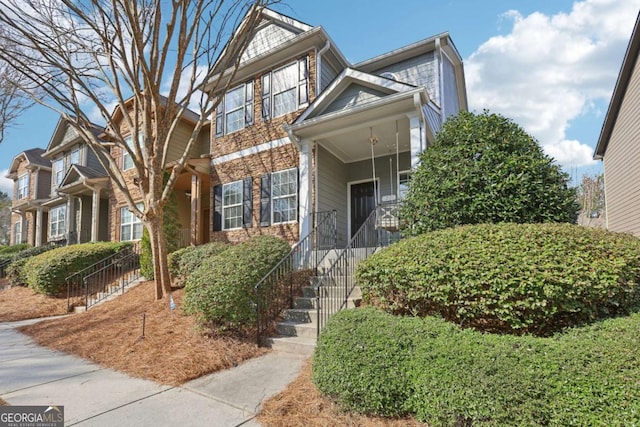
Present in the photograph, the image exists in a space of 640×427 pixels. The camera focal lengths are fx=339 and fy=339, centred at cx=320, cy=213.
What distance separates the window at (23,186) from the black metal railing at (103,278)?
17654mm

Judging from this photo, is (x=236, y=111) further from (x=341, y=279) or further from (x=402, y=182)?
(x=341, y=279)

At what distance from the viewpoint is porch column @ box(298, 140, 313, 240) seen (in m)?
9.14

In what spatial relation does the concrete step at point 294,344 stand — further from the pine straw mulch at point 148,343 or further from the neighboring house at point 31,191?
the neighboring house at point 31,191

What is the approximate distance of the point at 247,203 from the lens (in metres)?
10.7

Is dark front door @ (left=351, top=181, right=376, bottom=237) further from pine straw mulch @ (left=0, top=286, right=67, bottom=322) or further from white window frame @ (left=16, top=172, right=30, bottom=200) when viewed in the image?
white window frame @ (left=16, top=172, right=30, bottom=200)

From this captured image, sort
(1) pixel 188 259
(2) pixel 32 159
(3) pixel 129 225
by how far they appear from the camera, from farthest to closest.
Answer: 1. (2) pixel 32 159
2. (3) pixel 129 225
3. (1) pixel 188 259

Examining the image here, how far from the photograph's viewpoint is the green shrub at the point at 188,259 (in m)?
8.48

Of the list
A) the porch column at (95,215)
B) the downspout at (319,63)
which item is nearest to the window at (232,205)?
the downspout at (319,63)

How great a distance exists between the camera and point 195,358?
4535mm

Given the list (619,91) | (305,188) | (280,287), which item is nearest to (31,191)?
(305,188)

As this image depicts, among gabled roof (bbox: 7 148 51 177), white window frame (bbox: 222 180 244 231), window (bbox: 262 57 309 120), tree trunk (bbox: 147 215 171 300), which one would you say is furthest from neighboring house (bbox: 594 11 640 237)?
gabled roof (bbox: 7 148 51 177)

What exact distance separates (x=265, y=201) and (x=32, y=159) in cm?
2273

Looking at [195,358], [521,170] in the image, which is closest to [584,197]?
[521,170]

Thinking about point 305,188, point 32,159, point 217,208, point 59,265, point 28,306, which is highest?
point 32,159
